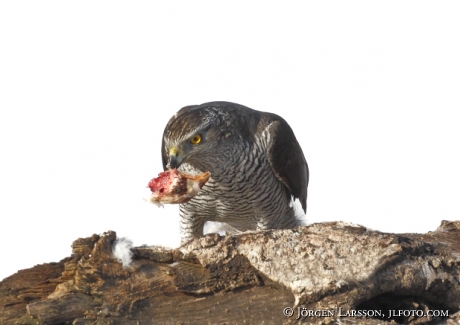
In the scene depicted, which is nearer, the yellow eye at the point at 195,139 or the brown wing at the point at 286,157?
the yellow eye at the point at 195,139

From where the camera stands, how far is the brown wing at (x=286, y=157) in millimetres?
7188

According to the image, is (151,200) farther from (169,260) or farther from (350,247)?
(350,247)

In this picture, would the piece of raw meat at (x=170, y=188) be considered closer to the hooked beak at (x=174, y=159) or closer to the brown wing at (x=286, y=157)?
the hooked beak at (x=174, y=159)

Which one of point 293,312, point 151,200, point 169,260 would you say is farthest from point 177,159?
point 293,312

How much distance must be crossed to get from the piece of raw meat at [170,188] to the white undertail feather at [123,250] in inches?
60.8

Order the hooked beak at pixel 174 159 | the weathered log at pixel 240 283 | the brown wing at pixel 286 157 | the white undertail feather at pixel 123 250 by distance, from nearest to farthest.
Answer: the weathered log at pixel 240 283
the white undertail feather at pixel 123 250
the hooked beak at pixel 174 159
the brown wing at pixel 286 157

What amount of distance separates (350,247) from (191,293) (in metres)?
1.06

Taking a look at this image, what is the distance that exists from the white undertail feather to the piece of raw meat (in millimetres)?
1545

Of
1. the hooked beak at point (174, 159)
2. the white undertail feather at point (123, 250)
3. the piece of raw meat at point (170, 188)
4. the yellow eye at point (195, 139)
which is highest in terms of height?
the yellow eye at point (195, 139)

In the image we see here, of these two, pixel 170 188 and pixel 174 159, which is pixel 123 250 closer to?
pixel 170 188

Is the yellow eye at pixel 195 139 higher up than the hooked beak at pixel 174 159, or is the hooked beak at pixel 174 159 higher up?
the yellow eye at pixel 195 139

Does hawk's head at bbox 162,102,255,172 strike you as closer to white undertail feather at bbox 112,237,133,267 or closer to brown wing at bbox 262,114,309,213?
brown wing at bbox 262,114,309,213

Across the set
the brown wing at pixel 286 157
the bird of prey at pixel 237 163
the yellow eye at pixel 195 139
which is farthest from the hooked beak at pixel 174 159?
the brown wing at pixel 286 157

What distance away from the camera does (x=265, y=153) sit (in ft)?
23.5
